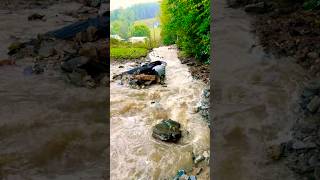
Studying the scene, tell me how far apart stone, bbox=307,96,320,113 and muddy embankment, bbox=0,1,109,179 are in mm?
3595

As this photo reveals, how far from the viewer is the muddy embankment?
260 inches

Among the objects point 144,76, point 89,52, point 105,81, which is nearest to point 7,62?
point 89,52

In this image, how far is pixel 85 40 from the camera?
37.8 feet

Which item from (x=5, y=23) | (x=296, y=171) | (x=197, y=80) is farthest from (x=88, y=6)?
(x=296, y=171)

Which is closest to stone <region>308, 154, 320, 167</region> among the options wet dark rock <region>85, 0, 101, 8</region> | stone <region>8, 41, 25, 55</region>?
stone <region>8, 41, 25, 55</region>

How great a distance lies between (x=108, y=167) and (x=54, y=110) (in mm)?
2173

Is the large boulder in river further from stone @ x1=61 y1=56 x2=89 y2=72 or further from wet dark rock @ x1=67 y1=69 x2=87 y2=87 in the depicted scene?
stone @ x1=61 y1=56 x2=89 y2=72

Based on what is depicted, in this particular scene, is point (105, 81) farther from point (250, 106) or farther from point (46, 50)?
point (250, 106)

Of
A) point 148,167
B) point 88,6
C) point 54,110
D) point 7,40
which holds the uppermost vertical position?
point 88,6

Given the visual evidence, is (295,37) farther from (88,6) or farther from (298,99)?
(88,6)

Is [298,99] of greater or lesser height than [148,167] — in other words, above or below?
above

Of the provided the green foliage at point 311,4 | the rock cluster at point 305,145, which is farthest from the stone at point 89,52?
the green foliage at point 311,4

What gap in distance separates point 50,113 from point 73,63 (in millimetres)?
2033

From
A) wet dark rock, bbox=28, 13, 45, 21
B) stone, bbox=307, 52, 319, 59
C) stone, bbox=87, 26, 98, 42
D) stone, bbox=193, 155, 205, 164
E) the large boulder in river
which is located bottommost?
stone, bbox=193, 155, 205, 164
